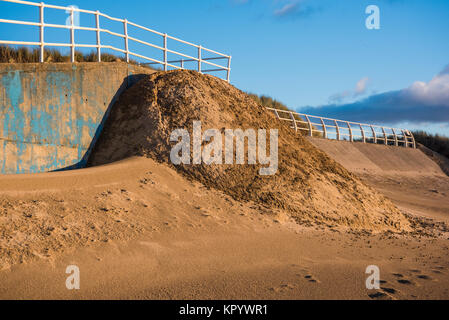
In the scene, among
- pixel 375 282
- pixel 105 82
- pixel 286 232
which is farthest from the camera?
pixel 105 82

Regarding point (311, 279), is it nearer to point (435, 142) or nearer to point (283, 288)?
point (283, 288)

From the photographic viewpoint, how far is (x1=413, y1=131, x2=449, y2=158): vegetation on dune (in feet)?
104

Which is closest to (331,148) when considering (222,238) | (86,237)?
(222,238)

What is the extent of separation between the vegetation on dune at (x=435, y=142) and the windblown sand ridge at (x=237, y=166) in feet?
78.7

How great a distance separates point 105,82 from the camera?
10.2m

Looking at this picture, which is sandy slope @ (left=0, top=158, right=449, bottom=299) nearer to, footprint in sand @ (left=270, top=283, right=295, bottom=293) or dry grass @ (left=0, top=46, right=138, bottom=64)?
footprint in sand @ (left=270, top=283, right=295, bottom=293)

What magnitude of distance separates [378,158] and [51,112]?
18.8 m

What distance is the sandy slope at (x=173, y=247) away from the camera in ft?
16.9

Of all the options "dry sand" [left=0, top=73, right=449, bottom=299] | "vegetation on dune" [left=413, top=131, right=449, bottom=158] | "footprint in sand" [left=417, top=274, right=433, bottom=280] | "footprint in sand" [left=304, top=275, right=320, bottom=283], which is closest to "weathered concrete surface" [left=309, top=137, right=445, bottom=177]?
"vegetation on dune" [left=413, top=131, right=449, bottom=158]

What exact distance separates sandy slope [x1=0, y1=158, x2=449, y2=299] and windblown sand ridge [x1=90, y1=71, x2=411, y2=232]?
50cm

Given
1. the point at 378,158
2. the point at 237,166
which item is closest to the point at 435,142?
the point at 378,158
